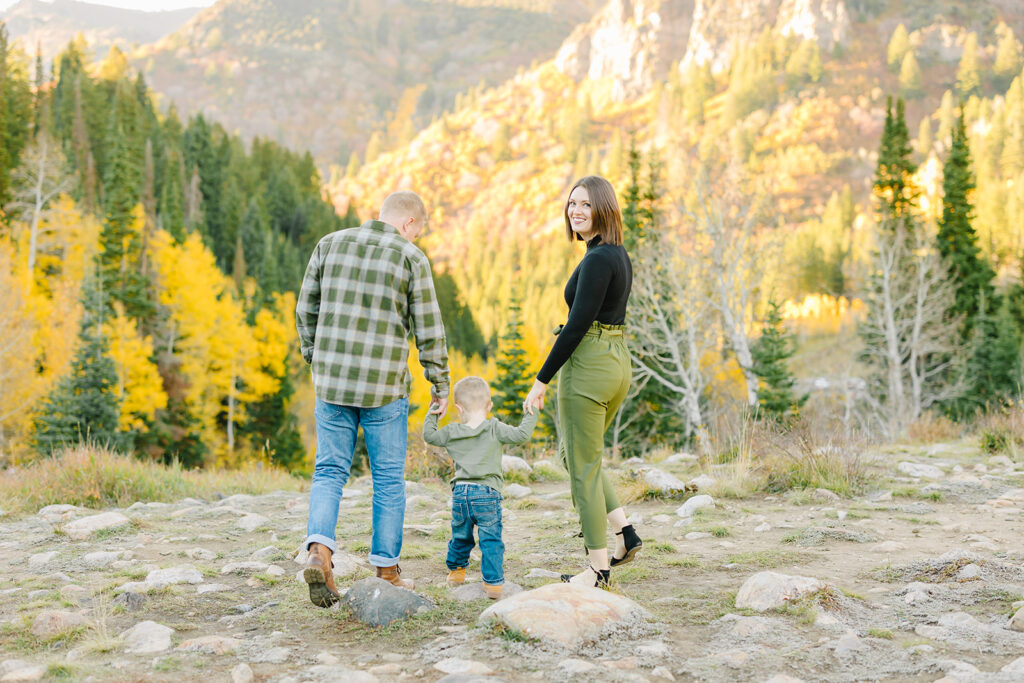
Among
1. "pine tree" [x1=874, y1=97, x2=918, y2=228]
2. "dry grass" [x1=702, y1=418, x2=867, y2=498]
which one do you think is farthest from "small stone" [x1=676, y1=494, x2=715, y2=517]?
Answer: "pine tree" [x1=874, y1=97, x2=918, y2=228]

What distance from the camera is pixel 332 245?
4.04 metres

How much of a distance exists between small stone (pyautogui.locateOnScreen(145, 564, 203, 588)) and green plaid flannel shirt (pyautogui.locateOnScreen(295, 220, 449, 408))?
1531 mm

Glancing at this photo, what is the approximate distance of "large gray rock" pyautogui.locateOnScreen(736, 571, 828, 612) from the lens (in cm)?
371

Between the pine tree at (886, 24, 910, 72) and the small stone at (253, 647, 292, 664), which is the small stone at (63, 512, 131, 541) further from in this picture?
the pine tree at (886, 24, 910, 72)

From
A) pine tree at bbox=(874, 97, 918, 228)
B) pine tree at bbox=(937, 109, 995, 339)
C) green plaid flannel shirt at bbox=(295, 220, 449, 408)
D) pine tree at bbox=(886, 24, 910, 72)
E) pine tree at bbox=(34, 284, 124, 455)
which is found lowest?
pine tree at bbox=(34, 284, 124, 455)

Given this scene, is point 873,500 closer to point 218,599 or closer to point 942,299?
point 218,599

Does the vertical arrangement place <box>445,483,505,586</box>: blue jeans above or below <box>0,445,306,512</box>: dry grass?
above

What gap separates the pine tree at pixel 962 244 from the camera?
1436 inches

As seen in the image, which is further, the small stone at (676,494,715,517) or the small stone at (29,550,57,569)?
the small stone at (676,494,715,517)

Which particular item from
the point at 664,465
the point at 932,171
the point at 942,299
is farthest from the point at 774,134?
the point at 664,465

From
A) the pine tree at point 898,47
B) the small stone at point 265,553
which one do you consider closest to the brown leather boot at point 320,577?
the small stone at point 265,553

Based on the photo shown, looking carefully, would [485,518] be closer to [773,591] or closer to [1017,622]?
[773,591]

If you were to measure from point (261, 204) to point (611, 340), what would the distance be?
237ft

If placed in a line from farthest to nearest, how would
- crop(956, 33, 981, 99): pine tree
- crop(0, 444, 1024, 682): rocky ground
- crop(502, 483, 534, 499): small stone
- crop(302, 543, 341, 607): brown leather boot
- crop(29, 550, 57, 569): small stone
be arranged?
1. crop(956, 33, 981, 99): pine tree
2. crop(502, 483, 534, 499): small stone
3. crop(29, 550, 57, 569): small stone
4. crop(302, 543, 341, 607): brown leather boot
5. crop(0, 444, 1024, 682): rocky ground
